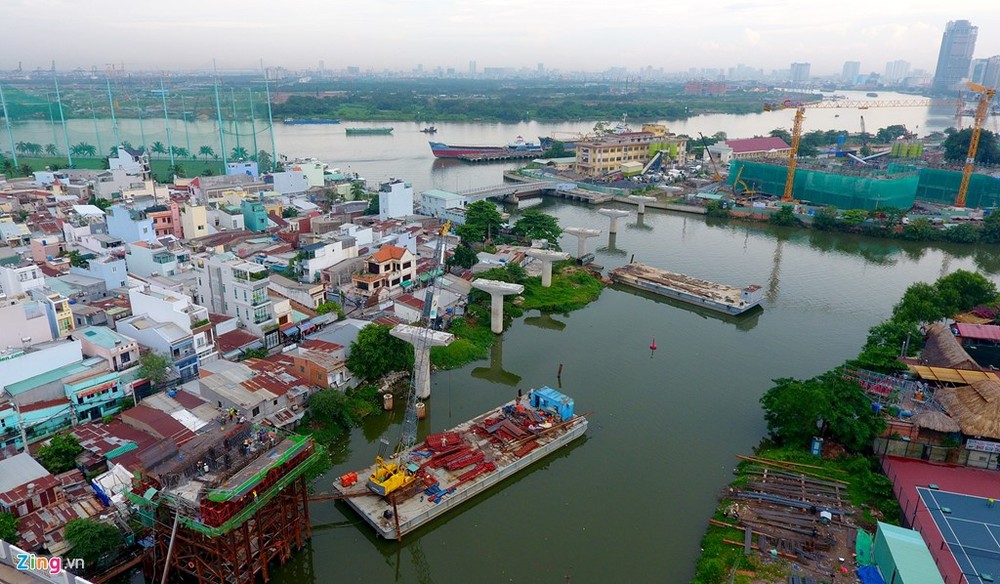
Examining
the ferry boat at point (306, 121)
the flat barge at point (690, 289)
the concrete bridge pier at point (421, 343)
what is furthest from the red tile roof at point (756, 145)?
the ferry boat at point (306, 121)

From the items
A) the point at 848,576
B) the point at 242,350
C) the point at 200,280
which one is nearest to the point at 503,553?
the point at 848,576

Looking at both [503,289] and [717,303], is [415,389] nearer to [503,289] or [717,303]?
[503,289]

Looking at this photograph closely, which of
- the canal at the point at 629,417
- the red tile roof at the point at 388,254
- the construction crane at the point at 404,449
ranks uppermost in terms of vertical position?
the red tile roof at the point at 388,254

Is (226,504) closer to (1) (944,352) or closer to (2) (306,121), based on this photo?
(1) (944,352)

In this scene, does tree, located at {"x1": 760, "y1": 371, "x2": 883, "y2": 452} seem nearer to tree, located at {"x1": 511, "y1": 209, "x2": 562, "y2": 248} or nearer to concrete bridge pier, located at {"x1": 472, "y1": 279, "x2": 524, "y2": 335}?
concrete bridge pier, located at {"x1": 472, "y1": 279, "x2": 524, "y2": 335}

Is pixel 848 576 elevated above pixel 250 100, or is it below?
below

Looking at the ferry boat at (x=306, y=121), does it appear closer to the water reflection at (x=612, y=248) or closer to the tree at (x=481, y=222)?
the tree at (x=481, y=222)

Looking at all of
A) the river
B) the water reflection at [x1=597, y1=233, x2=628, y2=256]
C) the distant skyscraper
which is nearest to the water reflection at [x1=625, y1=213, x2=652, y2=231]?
the river
